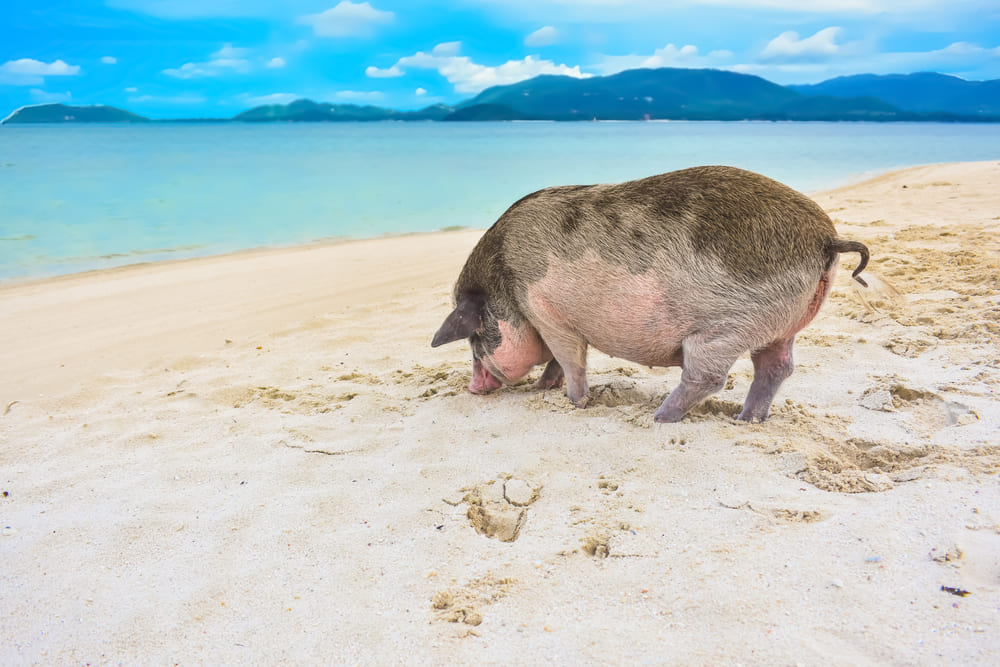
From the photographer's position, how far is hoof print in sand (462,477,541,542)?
2.87 meters

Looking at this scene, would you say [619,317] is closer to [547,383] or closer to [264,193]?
[547,383]

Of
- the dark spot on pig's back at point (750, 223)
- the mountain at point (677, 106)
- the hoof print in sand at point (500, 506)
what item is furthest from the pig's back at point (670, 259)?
the mountain at point (677, 106)

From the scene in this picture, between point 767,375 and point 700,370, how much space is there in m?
0.52

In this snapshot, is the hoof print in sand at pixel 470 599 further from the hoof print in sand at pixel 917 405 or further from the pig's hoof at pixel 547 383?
the hoof print in sand at pixel 917 405

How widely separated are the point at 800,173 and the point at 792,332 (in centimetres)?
2361

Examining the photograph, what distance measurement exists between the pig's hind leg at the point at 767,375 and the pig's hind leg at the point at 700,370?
1.03ft

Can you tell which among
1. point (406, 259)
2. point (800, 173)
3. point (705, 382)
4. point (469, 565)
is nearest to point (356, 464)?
point (469, 565)

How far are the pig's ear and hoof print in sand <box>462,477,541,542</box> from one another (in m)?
1.32

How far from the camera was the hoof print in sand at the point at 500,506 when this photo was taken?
2.87m

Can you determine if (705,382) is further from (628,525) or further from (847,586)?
(847,586)

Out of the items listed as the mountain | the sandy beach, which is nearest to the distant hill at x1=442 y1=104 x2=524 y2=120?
the mountain

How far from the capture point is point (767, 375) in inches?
151

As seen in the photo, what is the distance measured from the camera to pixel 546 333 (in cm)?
406

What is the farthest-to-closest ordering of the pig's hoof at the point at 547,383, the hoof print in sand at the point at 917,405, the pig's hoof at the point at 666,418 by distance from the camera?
the pig's hoof at the point at 547,383
the pig's hoof at the point at 666,418
the hoof print in sand at the point at 917,405
